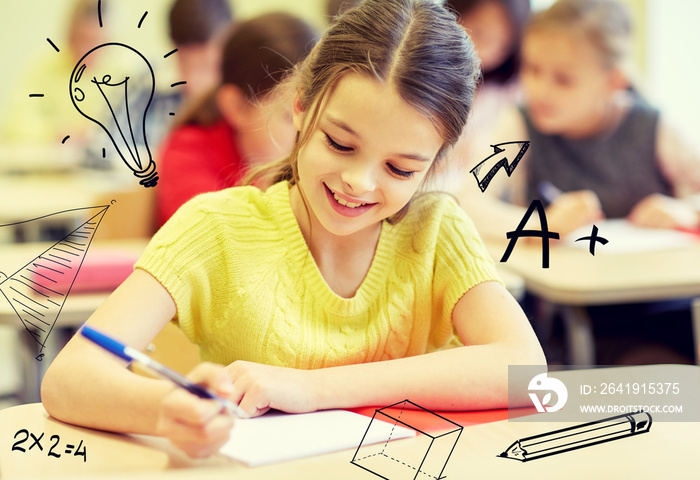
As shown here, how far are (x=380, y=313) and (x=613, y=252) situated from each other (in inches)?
37.8

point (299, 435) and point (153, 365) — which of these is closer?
point (153, 365)

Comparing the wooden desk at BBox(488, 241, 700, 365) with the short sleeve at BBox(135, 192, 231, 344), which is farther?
the wooden desk at BBox(488, 241, 700, 365)

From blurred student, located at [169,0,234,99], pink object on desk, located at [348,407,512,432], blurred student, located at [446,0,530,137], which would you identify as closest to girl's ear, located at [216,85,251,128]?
blurred student, located at [169,0,234,99]

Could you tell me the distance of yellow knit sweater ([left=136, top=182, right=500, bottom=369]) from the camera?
2.80 feet

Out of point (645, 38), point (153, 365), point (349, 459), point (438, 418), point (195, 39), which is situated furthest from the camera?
point (645, 38)

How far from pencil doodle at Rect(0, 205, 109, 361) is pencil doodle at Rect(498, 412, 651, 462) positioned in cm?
50

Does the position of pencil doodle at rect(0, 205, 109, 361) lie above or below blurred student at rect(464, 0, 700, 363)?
below

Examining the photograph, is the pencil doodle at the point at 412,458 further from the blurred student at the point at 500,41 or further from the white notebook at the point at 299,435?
the blurred student at the point at 500,41

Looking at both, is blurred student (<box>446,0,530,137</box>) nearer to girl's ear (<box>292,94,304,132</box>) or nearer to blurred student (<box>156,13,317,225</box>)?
blurred student (<box>156,13,317,225</box>)

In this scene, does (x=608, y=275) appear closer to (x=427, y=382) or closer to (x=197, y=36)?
(x=427, y=382)

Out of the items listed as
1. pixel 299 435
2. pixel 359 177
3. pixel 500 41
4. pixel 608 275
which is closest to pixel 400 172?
pixel 359 177

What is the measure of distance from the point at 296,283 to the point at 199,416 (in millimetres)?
346

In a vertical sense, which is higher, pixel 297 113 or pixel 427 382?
pixel 297 113

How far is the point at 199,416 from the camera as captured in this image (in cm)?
56
